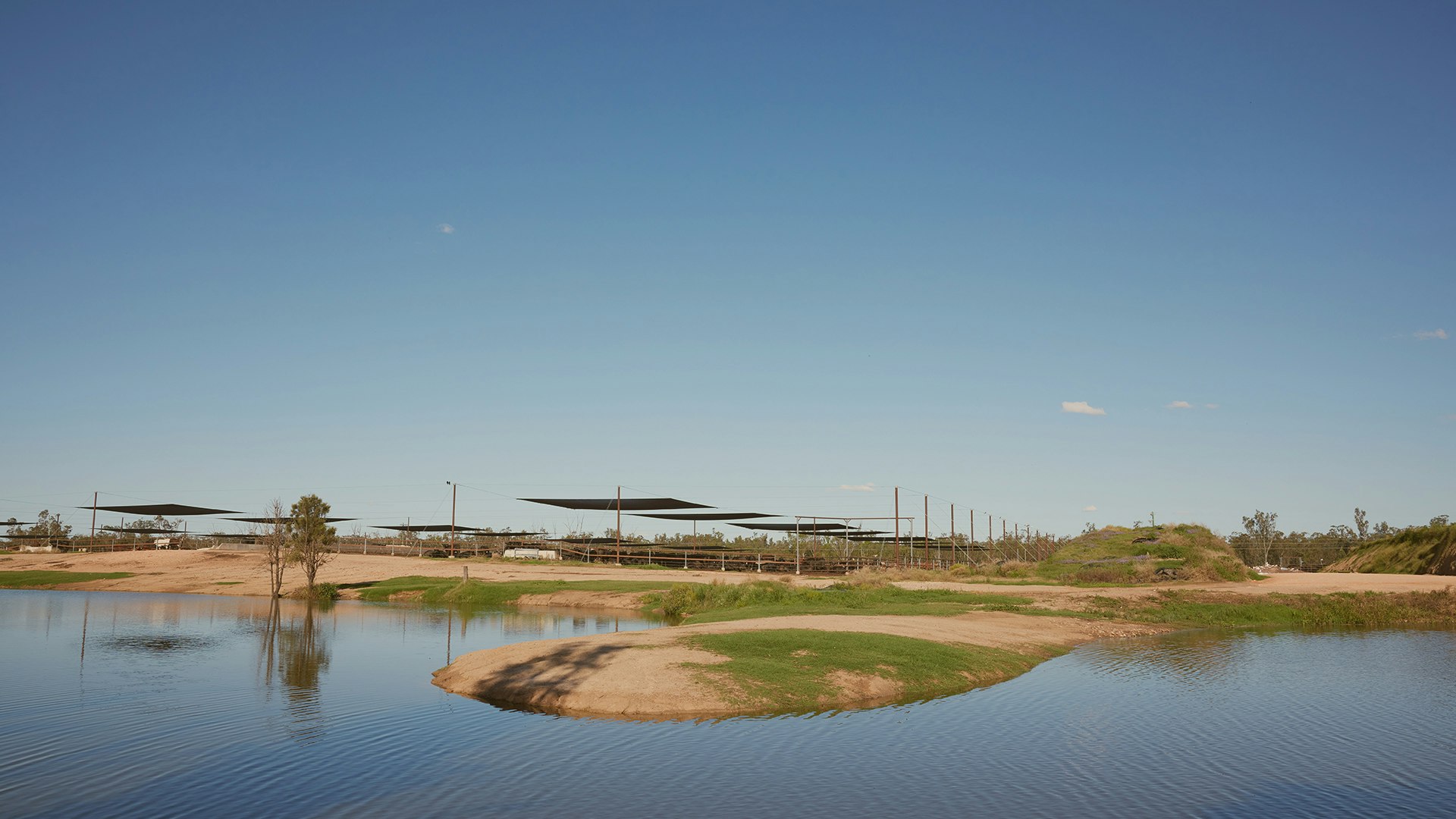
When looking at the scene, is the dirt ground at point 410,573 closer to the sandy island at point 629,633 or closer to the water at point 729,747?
the sandy island at point 629,633

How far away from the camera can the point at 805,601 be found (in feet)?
109

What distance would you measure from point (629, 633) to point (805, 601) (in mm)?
11170

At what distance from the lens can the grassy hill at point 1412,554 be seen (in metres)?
54.0

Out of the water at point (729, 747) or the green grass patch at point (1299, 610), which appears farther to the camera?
the green grass patch at point (1299, 610)

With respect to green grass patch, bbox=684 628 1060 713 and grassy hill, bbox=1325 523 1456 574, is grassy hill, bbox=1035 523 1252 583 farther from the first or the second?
green grass patch, bbox=684 628 1060 713

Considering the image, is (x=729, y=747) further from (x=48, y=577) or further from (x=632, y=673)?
(x=48, y=577)

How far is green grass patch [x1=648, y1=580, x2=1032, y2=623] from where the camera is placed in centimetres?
3066

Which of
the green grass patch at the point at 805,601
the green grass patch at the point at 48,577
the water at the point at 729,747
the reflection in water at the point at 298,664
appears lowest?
the green grass patch at the point at 48,577

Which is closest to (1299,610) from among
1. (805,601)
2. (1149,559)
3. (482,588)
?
(1149,559)

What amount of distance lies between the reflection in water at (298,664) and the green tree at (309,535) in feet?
27.7

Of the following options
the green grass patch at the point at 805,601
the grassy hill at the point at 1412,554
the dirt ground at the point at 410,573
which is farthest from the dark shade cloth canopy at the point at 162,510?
the grassy hill at the point at 1412,554

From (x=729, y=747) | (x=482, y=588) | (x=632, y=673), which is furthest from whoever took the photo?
(x=482, y=588)

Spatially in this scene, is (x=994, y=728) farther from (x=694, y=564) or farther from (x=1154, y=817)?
(x=694, y=564)

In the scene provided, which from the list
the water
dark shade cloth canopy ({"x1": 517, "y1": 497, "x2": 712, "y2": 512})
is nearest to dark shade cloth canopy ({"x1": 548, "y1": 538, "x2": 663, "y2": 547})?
dark shade cloth canopy ({"x1": 517, "y1": 497, "x2": 712, "y2": 512})
